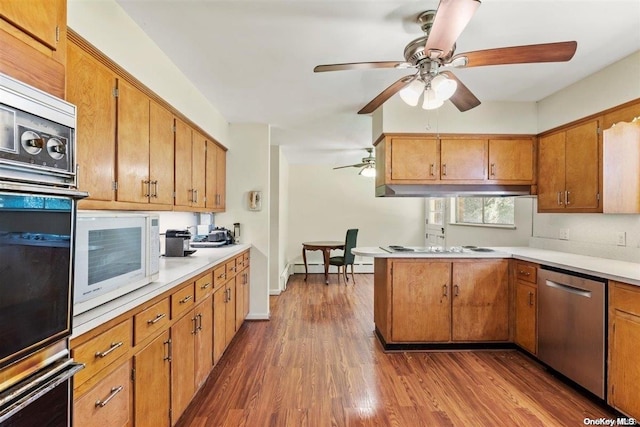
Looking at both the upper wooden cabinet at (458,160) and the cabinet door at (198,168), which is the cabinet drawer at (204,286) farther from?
the upper wooden cabinet at (458,160)

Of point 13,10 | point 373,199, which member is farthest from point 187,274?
point 373,199

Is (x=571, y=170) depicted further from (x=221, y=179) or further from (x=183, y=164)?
(x=221, y=179)

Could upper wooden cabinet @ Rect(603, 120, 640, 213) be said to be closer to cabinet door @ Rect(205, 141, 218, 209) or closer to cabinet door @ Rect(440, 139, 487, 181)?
cabinet door @ Rect(440, 139, 487, 181)

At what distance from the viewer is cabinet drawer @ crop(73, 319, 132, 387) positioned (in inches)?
44.6

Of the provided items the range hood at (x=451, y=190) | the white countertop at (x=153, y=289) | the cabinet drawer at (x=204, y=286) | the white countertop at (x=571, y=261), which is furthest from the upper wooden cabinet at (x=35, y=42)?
the range hood at (x=451, y=190)

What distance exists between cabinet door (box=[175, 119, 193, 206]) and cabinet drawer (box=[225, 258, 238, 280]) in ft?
2.10

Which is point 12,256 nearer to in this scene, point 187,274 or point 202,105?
point 187,274

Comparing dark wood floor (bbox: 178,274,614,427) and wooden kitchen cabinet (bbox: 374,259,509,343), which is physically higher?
wooden kitchen cabinet (bbox: 374,259,509,343)

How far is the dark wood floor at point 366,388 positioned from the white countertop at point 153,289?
2.95ft

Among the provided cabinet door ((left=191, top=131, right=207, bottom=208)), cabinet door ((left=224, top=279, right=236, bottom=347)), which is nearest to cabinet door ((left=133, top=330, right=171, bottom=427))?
cabinet door ((left=224, top=279, right=236, bottom=347))

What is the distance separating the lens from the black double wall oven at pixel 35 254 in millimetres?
773

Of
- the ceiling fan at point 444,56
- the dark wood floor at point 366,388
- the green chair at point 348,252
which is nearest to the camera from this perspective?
the ceiling fan at point 444,56

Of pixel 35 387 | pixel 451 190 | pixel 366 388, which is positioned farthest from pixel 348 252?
pixel 35 387

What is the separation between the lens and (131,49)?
187 centimetres
